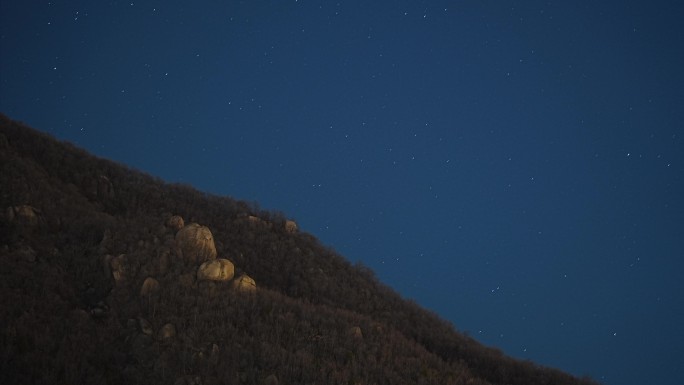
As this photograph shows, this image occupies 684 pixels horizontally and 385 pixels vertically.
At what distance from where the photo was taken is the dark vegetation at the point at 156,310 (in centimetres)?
710

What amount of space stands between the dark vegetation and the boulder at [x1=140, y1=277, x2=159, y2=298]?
139 mm

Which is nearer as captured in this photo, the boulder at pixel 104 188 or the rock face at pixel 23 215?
the rock face at pixel 23 215

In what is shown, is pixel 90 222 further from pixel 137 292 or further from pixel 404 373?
pixel 404 373

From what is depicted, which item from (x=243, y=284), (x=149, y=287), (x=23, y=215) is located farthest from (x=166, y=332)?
(x=23, y=215)

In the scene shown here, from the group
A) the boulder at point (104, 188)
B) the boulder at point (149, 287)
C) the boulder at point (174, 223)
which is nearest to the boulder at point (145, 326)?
the boulder at point (149, 287)

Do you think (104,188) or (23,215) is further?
(104,188)

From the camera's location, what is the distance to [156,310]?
8672 millimetres

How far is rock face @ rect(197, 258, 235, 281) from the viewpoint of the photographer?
1055 centimetres

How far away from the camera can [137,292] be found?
9.24m

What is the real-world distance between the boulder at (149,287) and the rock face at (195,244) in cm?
177

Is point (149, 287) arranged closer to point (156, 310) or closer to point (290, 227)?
point (156, 310)

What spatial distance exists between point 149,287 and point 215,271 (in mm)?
1745

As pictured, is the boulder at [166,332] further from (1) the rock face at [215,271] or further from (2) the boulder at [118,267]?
(1) the rock face at [215,271]

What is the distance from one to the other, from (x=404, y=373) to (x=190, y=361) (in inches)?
175
